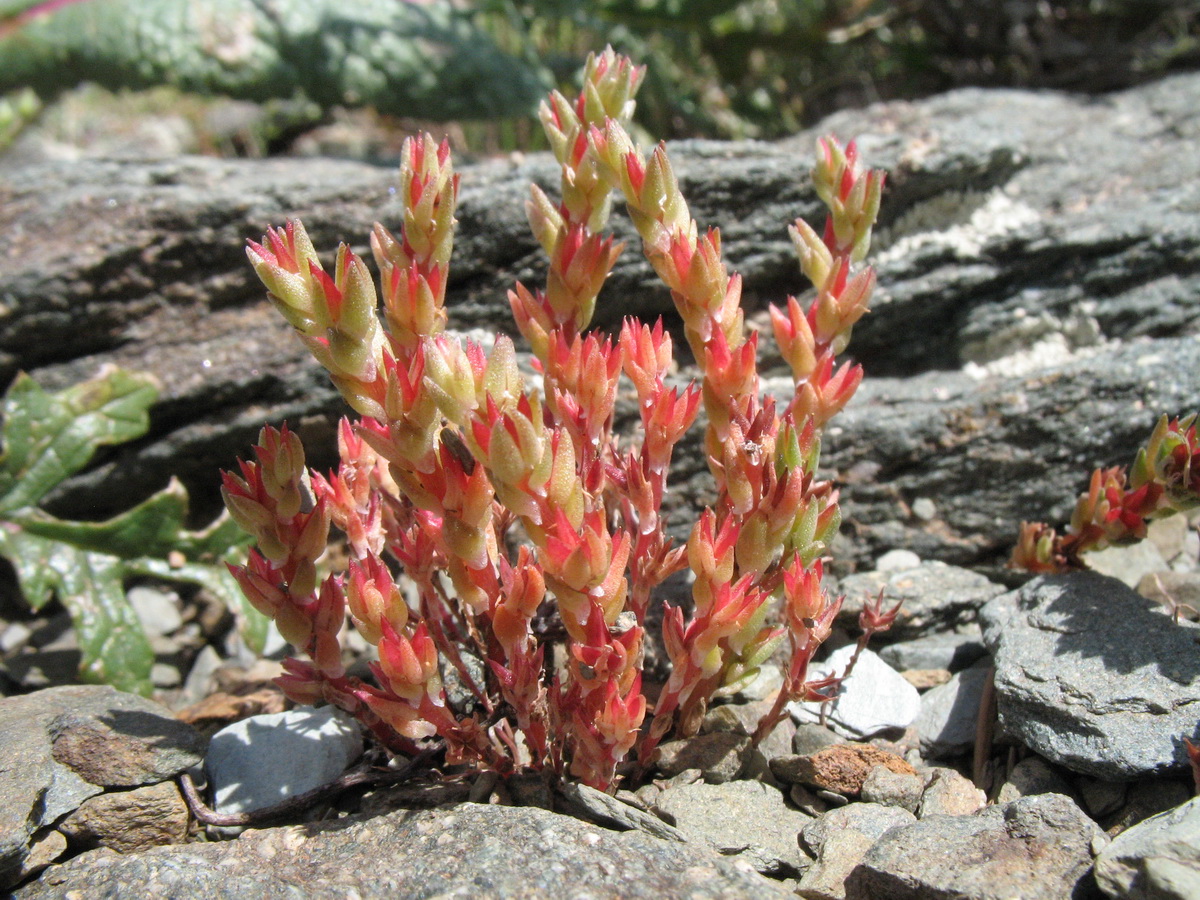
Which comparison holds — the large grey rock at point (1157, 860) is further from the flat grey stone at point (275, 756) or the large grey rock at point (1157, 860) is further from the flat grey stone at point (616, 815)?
the flat grey stone at point (275, 756)

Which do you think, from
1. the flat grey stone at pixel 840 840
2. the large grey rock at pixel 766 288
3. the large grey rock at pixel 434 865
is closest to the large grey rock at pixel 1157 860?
the flat grey stone at pixel 840 840

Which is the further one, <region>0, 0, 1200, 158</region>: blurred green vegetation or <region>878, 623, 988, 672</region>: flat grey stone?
<region>0, 0, 1200, 158</region>: blurred green vegetation

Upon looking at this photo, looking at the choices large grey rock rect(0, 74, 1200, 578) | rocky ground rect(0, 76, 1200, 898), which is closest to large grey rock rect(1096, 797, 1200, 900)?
rocky ground rect(0, 76, 1200, 898)

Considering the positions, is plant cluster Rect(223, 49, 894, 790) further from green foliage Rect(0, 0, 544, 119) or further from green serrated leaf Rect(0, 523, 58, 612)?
green foliage Rect(0, 0, 544, 119)

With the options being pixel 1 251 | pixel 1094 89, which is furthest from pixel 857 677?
pixel 1094 89

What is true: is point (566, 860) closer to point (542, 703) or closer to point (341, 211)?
point (542, 703)

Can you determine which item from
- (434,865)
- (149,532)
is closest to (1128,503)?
(434,865)

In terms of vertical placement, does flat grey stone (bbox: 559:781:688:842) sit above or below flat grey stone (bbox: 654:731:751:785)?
above
